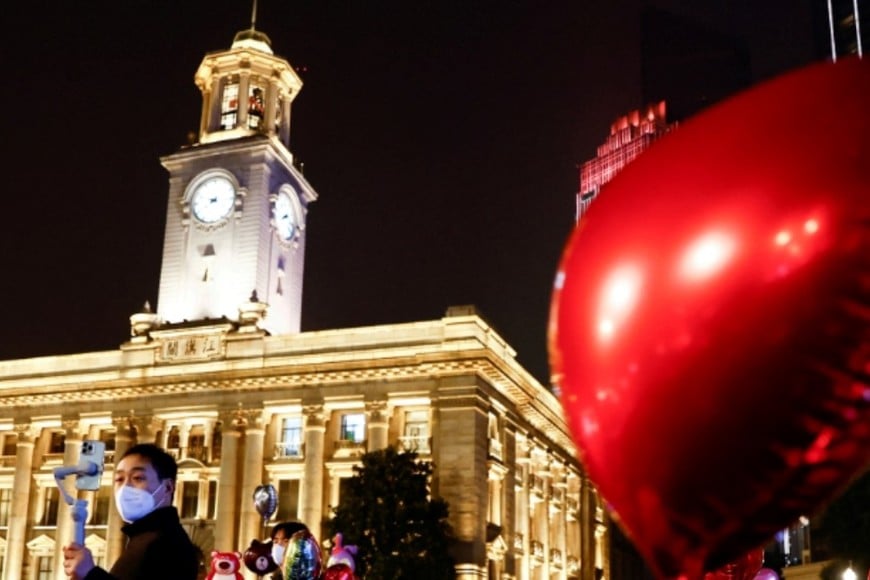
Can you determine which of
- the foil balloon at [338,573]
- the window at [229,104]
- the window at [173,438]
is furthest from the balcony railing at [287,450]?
the foil balloon at [338,573]

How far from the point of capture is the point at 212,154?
171 ft

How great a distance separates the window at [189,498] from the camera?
44.8 metres

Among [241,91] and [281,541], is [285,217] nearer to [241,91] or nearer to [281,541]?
[241,91]

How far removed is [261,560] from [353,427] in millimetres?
32611

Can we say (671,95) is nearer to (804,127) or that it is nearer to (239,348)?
(239,348)

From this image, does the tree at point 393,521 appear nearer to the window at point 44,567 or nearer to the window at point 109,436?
the window at point 109,436

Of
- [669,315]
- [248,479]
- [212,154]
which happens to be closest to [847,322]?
[669,315]

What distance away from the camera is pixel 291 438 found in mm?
44469

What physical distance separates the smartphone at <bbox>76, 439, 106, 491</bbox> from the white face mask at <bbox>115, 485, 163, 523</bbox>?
0.69 m

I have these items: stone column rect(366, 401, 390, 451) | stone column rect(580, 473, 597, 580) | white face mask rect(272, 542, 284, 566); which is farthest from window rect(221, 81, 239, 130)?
white face mask rect(272, 542, 284, 566)

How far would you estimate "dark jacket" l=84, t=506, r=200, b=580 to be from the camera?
16.0 ft

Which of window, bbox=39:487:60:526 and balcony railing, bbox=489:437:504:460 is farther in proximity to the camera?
window, bbox=39:487:60:526

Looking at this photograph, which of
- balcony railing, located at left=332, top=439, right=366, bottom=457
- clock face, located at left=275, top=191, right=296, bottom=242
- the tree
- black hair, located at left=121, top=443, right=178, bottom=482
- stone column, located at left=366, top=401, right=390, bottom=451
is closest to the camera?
black hair, located at left=121, top=443, right=178, bottom=482

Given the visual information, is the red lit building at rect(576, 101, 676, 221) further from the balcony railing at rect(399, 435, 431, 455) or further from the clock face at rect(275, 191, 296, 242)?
the balcony railing at rect(399, 435, 431, 455)
